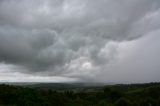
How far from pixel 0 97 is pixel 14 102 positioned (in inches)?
228

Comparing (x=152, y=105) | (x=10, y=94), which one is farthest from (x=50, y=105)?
(x=152, y=105)

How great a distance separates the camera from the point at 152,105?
5791cm

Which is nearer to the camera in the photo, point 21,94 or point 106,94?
point 21,94

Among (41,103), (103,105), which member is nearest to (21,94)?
(41,103)

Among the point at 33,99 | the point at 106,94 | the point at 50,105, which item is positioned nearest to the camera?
the point at 50,105

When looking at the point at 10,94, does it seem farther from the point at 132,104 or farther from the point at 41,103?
the point at 132,104

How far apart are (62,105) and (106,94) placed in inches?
874

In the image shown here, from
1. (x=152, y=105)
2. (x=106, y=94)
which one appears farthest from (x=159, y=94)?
(x=152, y=105)

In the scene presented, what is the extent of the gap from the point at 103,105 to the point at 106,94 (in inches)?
861

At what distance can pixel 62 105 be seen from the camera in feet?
188

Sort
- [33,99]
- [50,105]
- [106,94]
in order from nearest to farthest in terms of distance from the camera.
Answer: [50,105]
[33,99]
[106,94]

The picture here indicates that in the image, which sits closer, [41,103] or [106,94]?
[41,103]

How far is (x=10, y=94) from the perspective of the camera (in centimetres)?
6078

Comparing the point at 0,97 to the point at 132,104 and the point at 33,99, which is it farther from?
the point at 132,104
